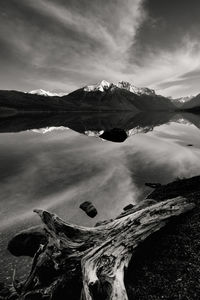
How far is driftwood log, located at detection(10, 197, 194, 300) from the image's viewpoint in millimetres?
6008

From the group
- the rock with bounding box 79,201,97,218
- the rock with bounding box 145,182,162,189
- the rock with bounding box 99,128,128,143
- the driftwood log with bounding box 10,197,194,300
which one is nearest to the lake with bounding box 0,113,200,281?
the rock with bounding box 79,201,97,218

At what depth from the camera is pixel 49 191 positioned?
18188 mm

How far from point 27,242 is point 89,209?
15.3 ft

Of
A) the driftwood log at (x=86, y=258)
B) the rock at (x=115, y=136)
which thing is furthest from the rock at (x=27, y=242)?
the rock at (x=115, y=136)

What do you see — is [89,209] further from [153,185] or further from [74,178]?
[74,178]

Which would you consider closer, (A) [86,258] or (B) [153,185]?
(A) [86,258]

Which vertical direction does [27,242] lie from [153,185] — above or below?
above

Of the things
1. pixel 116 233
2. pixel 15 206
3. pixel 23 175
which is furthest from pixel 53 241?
pixel 23 175

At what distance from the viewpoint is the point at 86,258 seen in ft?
23.0

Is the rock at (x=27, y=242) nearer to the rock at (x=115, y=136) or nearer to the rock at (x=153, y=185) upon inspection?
the rock at (x=153, y=185)

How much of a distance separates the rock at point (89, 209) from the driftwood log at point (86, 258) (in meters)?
5.35

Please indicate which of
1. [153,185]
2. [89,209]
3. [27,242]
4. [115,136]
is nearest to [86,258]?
[27,242]

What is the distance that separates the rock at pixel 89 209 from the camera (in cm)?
1405

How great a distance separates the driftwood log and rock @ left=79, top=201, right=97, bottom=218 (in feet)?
17.5
